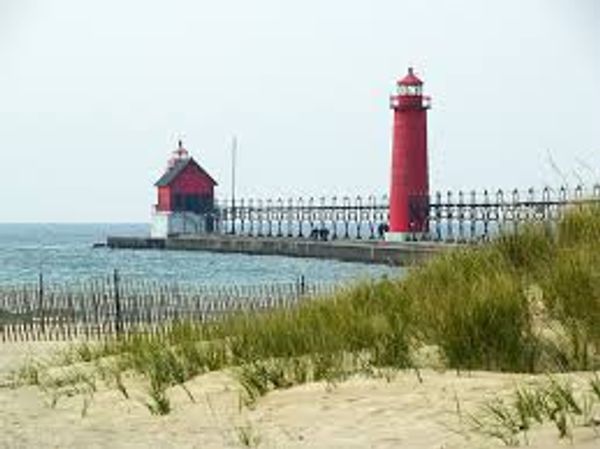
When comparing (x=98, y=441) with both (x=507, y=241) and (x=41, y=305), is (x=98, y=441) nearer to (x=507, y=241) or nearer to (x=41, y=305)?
(x=507, y=241)

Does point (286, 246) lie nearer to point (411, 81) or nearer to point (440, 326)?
point (411, 81)

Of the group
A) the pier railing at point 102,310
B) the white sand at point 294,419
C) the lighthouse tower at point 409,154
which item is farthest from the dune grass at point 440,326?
the lighthouse tower at point 409,154

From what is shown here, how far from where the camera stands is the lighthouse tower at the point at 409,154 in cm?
5981

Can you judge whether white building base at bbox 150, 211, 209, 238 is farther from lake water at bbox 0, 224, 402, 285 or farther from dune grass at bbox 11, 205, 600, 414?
dune grass at bbox 11, 205, 600, 414

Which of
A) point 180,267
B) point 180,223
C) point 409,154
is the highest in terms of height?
point 409,154

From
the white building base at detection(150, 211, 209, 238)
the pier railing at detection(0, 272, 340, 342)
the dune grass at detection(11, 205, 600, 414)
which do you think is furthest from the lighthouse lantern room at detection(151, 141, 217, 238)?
the dune grass at detection(11, 205, 600, 414)

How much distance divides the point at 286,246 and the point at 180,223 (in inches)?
561

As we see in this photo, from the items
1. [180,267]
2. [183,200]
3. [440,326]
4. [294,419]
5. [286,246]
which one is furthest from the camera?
[183,200]

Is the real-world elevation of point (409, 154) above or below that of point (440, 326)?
above

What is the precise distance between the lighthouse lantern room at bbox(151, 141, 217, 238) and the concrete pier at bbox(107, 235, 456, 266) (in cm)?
161

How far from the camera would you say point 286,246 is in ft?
275

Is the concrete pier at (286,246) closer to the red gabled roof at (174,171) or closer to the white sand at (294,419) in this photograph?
the red gabled roof at (174,171)

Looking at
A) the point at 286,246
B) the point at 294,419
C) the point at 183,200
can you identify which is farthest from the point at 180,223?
the point at 294,419

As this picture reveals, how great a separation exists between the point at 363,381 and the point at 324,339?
129 centimetres
